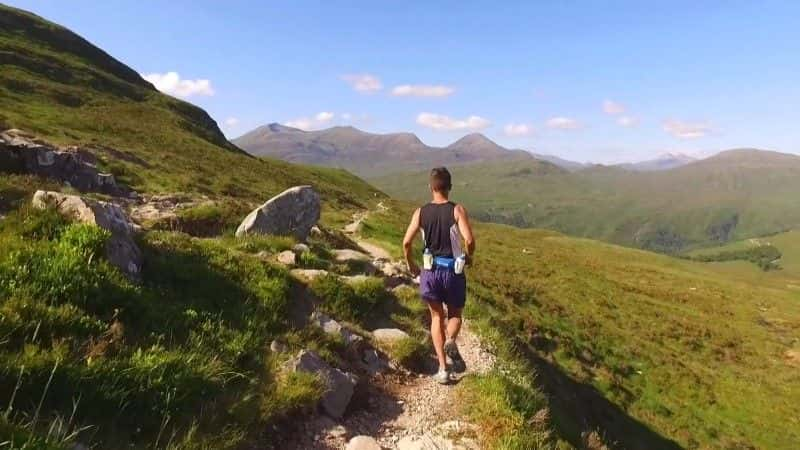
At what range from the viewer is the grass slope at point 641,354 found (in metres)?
19.7

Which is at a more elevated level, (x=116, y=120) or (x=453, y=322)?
(x=116, y=120)

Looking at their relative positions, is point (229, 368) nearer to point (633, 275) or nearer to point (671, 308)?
point (671, 308)

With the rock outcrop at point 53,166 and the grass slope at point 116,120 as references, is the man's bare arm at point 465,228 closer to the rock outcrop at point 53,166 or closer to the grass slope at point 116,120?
the rock outcrop at point 53,166

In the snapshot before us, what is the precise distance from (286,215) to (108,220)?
9034 millimetres

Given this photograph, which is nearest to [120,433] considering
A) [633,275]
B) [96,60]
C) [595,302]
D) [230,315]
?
→ [230,315]

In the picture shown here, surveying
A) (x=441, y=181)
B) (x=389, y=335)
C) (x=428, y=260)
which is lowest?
(x=389, y=335)

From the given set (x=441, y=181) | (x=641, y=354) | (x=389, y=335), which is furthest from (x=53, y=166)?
(x=641, y=354)

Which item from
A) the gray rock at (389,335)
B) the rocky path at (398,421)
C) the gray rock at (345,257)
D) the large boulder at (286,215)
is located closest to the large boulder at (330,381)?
the rocky path at (398,421)

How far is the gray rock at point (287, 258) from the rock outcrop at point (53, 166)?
9.35 metres

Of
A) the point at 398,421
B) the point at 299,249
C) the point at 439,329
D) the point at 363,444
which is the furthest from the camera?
the point at 299,249

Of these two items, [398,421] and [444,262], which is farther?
[444,262]

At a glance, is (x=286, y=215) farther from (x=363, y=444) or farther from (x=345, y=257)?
(x=363, y=444)

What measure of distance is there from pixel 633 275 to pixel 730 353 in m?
24.0

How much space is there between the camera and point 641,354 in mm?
27672
